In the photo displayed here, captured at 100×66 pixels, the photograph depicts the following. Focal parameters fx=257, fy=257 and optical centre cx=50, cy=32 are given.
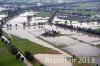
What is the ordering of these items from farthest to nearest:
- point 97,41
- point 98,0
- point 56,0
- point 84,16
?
1. point 56,0
2. point 98,0
3. point 84,16
4. point 97,41

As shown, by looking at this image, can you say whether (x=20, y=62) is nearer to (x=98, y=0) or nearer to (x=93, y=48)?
(x=93, y=48)

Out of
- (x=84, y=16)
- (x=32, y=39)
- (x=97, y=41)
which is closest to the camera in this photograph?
(x=97, y=41)

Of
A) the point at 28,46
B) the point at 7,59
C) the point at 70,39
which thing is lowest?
the point at 70,39

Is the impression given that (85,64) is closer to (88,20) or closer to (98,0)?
(88,20)

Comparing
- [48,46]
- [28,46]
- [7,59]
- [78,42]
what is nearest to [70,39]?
[78,42]

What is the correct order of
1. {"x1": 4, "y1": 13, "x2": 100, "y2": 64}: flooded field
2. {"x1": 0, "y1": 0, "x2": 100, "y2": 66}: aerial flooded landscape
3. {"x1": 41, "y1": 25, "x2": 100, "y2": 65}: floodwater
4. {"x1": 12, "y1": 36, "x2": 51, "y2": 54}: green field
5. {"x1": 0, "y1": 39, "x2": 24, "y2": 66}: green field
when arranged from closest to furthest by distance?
{"x1": 0, "y1": 39, "x2": 24, "y2": 66}: green field < {"x1": 0, "y1": 0, "x2": 100, "y2": 66}: aerial flooded landscape < {"x1": 41, "y1": 25, "x2": 100, "y2": 65}: floodwater < {"x1": 4, "y1": 13, "x2": 100, "y2": 64}: flooded field < {"x1": 12, "y1": 36, "x2": 51, "y2": 54}: green field

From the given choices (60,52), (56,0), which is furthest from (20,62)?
(56,0)

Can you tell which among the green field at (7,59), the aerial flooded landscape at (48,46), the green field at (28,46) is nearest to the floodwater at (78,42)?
the aerial flooded landscape at (48,46)

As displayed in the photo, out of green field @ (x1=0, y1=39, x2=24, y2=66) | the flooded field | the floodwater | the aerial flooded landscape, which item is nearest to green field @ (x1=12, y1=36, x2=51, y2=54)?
the aerial flooded landscape

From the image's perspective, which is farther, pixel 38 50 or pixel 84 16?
pixel 84 16

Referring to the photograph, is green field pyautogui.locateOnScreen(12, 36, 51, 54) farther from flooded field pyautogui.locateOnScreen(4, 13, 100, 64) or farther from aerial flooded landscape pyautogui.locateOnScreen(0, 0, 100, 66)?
flooded field pyautogui.locateOnScreen(4, 13, 100, 64)

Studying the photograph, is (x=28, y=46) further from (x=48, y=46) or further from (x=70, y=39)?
(x=70, y=39)
